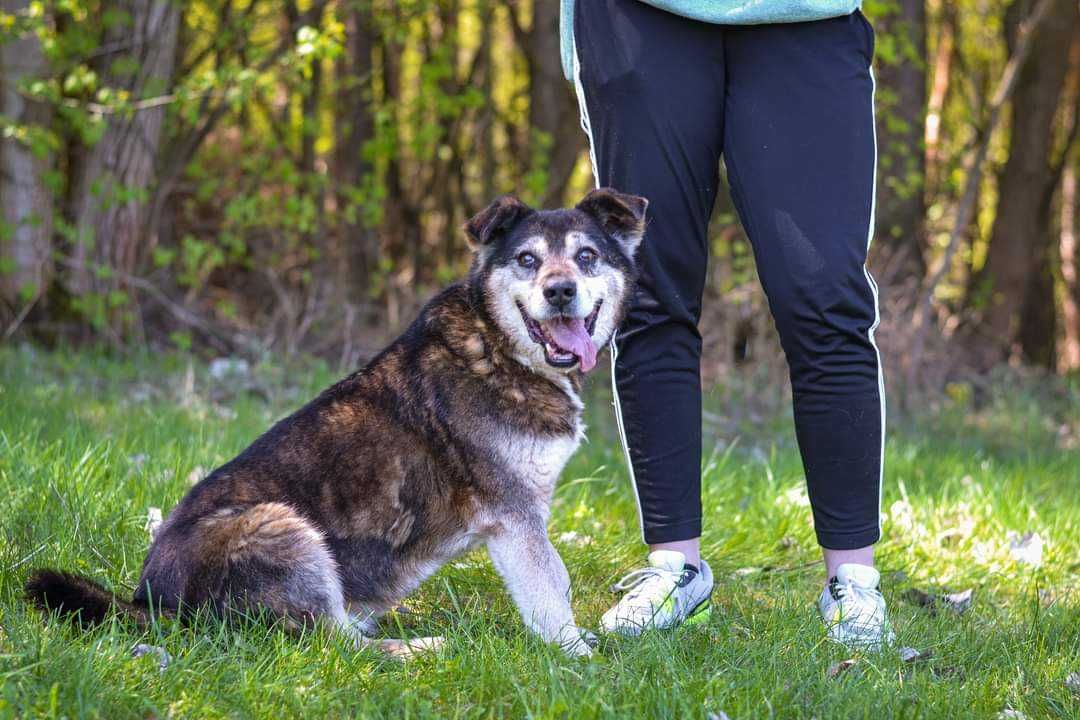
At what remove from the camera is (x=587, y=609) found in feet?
11.7

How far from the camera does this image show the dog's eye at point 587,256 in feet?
11.6

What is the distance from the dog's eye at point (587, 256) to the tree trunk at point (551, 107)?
645cm

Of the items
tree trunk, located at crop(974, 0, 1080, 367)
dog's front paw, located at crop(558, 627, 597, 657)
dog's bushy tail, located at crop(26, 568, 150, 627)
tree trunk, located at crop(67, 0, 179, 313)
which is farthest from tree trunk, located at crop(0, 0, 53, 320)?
tree trunk, located at crop(974, 0, 1080, 367)

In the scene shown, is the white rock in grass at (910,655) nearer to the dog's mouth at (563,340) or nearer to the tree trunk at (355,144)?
the dog's mouth at (563,340)

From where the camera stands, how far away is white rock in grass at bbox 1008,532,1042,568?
4.23m

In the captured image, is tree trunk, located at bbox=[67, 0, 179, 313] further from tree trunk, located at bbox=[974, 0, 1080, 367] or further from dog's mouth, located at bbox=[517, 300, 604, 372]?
tree trunk, located at bbox=[974, 0, 1080, 367]

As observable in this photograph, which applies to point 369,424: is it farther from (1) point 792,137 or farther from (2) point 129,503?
(1) point 792,137

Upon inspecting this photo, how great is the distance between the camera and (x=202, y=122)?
28.3ft

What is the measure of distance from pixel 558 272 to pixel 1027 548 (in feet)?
7.39

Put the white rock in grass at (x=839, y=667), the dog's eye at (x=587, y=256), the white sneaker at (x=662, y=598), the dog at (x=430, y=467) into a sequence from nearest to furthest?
the white rock in grass at (x=839, y=667), the dog at (x=430, y=467), the white sneaker at (x=662, y=598), the dog's eye at (x=587, y=256)

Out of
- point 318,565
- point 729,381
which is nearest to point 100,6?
point 729,381

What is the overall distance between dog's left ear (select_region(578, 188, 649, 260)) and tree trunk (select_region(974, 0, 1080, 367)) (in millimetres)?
8342

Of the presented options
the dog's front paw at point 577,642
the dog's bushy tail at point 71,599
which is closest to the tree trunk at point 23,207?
the dog's bushy tail at point 71,599

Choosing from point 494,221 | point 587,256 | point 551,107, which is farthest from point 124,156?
point 587,256
